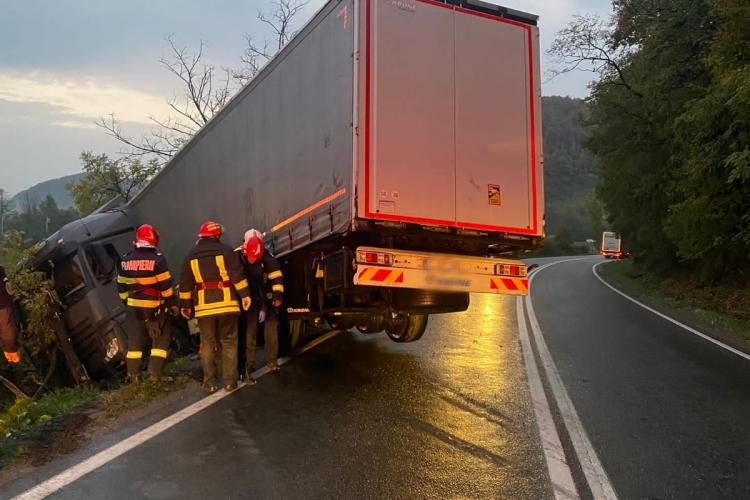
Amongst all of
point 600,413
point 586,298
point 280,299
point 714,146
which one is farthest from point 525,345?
point 586,298

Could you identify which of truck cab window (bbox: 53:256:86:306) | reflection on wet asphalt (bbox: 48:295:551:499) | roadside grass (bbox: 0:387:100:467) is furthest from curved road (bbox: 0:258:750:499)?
truck cab window (bbox: 53:256:86:306)

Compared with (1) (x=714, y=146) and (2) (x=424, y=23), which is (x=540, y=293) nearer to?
(1) (x=714, y=146)

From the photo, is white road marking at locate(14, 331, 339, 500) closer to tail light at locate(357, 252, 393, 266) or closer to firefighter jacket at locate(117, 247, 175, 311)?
firefighter jacket at locate(117, 247, 175, 311)

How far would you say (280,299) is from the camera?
22.5 feet

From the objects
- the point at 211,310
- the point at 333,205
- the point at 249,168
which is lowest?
the point at 211,310

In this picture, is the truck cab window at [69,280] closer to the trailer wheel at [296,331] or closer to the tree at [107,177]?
the trailer wheel at [296,331]

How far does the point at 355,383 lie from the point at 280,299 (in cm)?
125

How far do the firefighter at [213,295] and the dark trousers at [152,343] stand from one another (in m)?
0.61

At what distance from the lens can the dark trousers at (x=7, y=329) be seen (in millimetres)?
5887

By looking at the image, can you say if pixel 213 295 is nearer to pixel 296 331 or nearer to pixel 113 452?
pixel 113 452

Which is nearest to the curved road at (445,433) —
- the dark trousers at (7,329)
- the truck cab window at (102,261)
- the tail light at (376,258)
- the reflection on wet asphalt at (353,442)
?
the reflection on wet asphalt at (353,442)

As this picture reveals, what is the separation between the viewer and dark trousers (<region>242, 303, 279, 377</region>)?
22.7 feet

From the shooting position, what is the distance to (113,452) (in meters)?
4.56

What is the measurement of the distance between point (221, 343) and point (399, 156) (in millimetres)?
2771
